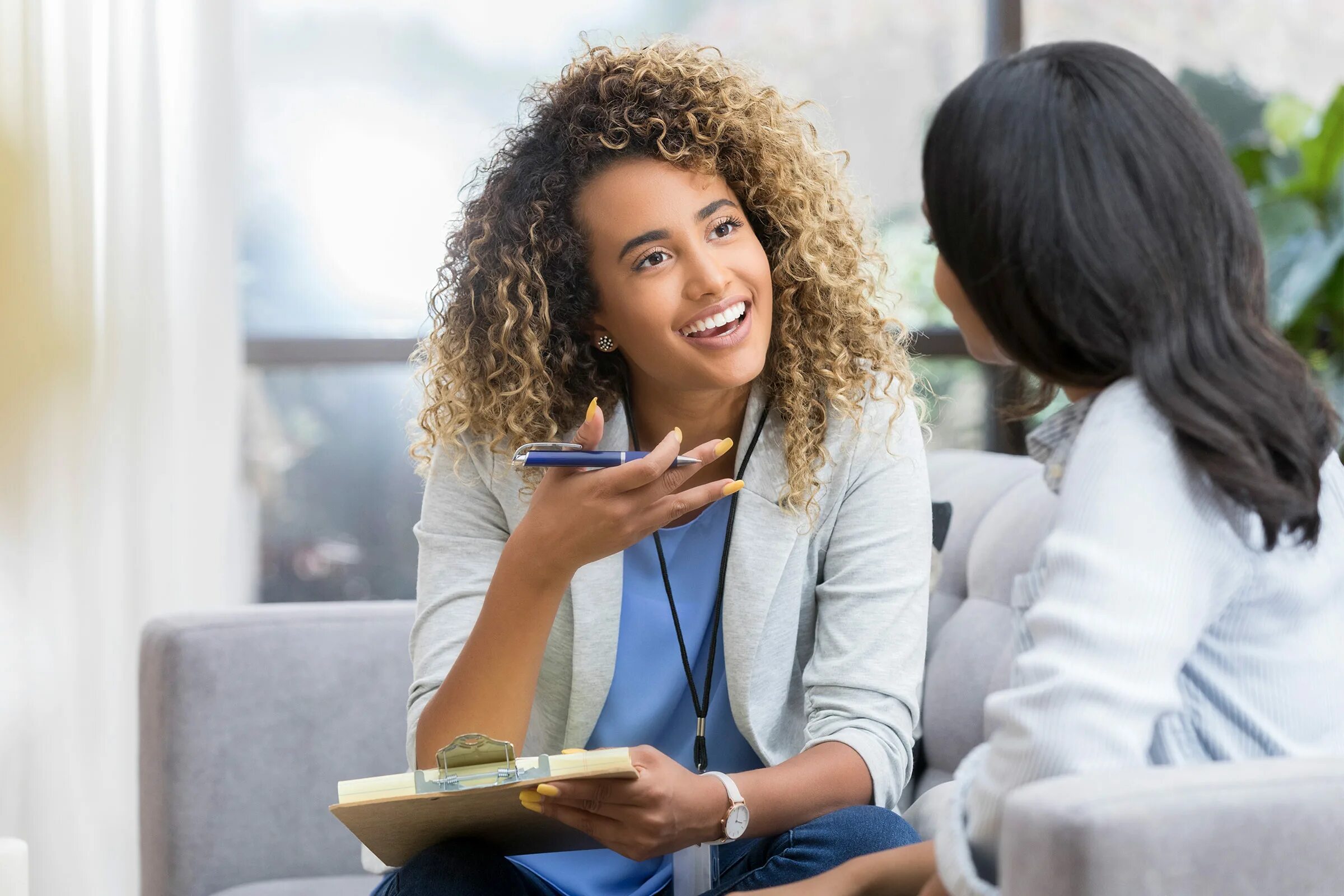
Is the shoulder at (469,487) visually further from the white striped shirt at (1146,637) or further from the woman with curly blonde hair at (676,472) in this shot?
the white striped shirt at (1146,637)

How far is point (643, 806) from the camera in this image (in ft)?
3.43

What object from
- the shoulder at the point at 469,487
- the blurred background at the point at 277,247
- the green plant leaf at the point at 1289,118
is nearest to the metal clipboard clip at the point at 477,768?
the shoulder at the point at 469,487

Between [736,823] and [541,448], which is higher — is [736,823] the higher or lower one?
the lower one

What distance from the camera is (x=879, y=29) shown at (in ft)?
10.2

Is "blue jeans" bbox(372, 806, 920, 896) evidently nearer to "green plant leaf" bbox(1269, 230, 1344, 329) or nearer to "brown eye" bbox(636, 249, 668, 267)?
"brown eye" bbox(636, 249, 668, 267)

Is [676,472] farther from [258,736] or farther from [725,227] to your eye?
[258,736]

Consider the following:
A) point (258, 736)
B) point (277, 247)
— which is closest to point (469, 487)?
point (258, 736)

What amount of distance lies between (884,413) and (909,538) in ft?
0.53

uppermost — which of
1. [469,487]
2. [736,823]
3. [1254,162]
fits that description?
[1254,162]

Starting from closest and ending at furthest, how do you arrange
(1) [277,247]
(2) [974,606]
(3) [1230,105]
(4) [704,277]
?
(4) [704,277] < (2) [974,606] < (1) [277,247] < (3) [1230,105]

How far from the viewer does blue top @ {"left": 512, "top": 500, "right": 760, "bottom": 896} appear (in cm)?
136

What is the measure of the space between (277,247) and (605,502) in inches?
83.4

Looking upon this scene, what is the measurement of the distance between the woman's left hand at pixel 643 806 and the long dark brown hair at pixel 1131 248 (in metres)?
0.49

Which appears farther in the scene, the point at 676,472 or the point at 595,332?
the point at 595,332
